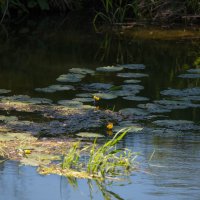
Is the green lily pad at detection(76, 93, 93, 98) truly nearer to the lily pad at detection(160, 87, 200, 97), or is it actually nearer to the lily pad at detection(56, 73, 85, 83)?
the lily pad at detection(56, 73, 85, 83)

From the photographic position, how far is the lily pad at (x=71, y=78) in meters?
6.46

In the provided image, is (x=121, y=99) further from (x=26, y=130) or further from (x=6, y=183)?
(x=6, y=183)

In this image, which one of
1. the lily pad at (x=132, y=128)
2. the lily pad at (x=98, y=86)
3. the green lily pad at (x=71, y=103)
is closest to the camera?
the lily pad at (x=132, y=128)

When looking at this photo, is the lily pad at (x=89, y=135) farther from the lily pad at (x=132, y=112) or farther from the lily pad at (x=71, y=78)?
the lily pad at (x=71, y=78)

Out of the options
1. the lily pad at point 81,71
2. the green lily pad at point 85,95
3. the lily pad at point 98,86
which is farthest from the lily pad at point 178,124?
the lily pad at point 81,71

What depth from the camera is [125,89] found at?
617 cm

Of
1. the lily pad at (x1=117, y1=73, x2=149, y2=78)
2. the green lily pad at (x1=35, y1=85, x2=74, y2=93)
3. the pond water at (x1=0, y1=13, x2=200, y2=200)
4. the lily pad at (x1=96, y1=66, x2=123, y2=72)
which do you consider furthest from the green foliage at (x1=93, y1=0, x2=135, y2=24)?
the green lily pad at (x1=35, y1=85, x2=74, y2=93)

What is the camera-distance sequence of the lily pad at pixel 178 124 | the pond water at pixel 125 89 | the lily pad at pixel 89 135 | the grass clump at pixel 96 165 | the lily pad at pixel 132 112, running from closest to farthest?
the pond water at pixel 125 89, the grass clump at pixel 96 165, the lily pad at pixel 89 135, the lily pad at pixel 178 124, the lily pad at pixel 132 112

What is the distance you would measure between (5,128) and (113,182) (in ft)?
3.93

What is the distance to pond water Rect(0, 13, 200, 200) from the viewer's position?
13.4 ft

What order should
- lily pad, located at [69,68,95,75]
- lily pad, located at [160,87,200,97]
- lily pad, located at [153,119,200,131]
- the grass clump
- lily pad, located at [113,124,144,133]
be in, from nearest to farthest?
the grass clump < lily pad, located at [113,124,144,133] < lily pad, located at [153,119,200,131] < lily pad, located at [160,87,200,97] < lily pad, located at [69,68,95,75]

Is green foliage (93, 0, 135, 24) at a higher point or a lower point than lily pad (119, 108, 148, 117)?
higher

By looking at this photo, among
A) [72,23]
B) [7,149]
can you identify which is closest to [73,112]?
[7,149]

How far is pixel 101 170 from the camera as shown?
4211mm
